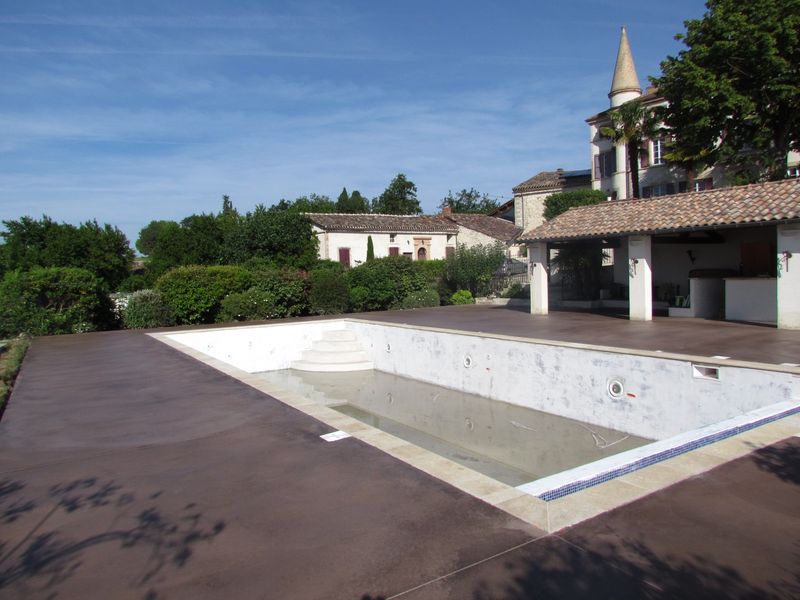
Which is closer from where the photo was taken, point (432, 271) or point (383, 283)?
point (383, 283)

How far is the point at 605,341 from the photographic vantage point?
12.4 meters

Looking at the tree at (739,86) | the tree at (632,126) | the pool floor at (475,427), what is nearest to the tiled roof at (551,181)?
the tree at (632,126)

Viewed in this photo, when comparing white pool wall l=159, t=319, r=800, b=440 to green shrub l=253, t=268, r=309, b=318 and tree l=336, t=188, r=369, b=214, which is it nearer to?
green shrub l=253, t=268, r=309, b=318

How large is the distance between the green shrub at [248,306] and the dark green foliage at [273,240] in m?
11.7

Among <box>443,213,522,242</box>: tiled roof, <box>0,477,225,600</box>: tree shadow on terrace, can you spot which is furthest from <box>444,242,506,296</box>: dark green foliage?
<box>0,477,225,600</box>: tree shadow on terrace

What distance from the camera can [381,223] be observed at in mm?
42562

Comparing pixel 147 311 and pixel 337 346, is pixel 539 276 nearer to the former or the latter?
pixel 337 346

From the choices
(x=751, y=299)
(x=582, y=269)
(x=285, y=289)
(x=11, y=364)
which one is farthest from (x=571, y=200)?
(x=11, y=364)

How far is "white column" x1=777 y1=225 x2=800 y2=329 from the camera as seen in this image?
13.1 meters

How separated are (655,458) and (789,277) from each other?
34.7ft

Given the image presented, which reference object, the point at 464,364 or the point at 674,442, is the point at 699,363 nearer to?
the point at 674,442

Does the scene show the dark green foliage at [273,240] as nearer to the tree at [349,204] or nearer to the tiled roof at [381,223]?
the tiled roof at [381,223]

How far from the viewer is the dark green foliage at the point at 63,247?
1416 inches

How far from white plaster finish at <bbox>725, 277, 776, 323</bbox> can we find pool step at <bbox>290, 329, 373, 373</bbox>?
10.4 m
